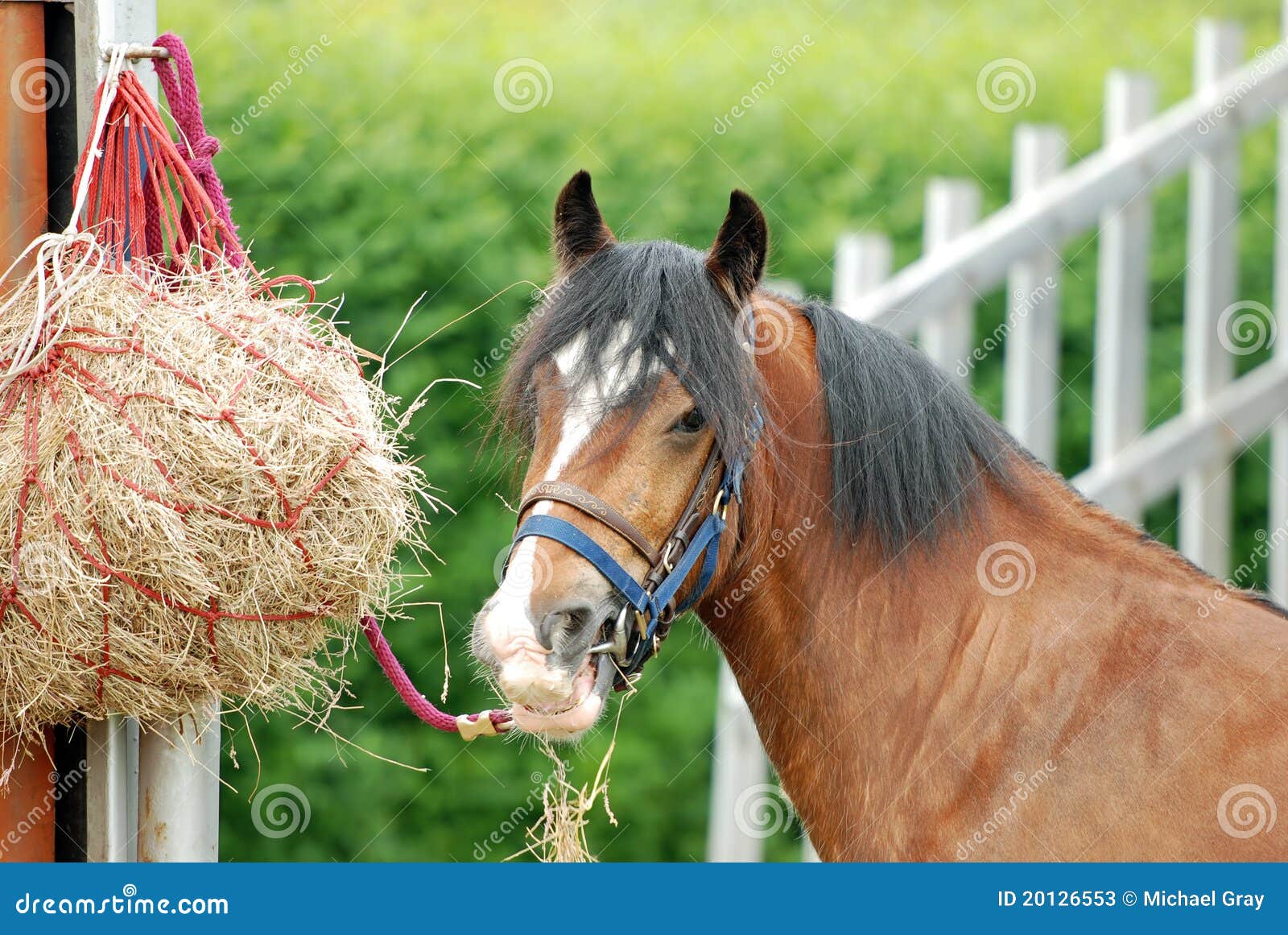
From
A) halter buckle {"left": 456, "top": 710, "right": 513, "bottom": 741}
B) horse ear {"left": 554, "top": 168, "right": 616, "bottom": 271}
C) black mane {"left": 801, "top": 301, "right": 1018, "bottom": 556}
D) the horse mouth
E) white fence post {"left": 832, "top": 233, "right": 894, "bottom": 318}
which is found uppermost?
white fence post {"left": 832, "top": 233, "right": 894, "bottom": 318}

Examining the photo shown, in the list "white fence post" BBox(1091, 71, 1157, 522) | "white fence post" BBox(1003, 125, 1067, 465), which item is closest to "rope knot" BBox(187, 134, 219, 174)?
"white fence post" BBox(1003, 125, 1067, 465)

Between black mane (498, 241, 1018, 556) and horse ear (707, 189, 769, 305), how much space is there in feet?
0.12

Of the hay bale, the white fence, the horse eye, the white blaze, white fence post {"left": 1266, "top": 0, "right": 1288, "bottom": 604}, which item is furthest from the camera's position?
white fence post {"left": 1266, "top": 0, "right": 1288, "bottom": 604}

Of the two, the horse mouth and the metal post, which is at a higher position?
the horse mouth

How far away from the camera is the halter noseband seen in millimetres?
2307

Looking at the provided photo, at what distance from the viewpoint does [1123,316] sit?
4965mm

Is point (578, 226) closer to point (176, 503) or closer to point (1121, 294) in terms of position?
point (176, 503)

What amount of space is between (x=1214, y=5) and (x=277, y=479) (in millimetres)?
9754

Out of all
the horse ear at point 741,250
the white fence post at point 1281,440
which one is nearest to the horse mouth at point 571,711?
the horse ear at point 741,250

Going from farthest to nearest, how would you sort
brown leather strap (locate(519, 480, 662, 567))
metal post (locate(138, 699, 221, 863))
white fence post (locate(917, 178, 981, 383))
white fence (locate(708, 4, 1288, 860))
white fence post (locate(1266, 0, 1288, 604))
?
white fence post (locate(1266, 0, 1288, 604)) < white fence (locate(708, 4, 1288, 860)) < white fence post (locate(917, 178, 981, 383)) < metal post (locate(138, 699, 221, 863)) < brown leather strap (locate(519, 480, 662, 567))

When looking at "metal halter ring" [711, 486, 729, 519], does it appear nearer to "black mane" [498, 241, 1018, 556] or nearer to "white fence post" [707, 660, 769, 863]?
"black mane" [498, 241, 1018, 556]

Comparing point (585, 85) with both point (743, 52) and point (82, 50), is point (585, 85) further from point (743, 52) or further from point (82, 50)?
point (82, 50)

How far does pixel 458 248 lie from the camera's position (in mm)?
5176

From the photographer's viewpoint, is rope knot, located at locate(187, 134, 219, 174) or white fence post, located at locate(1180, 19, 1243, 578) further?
white fence post, located at locate(1180, 19, 1243, 578)
